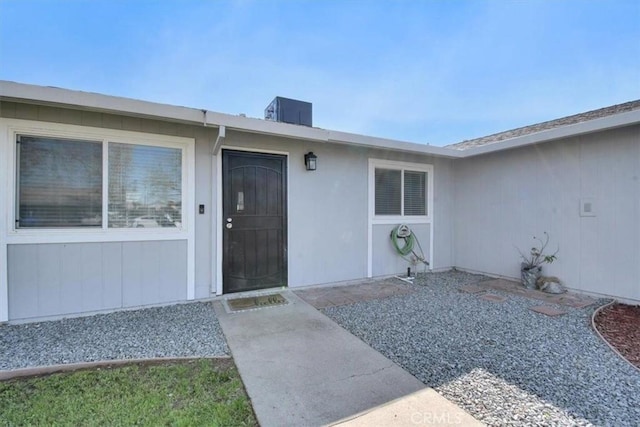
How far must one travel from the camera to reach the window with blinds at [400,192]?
5758 mm

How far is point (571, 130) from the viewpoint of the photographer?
438 centimetres

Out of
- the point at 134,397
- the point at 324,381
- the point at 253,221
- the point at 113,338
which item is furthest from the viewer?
the point at 253,221

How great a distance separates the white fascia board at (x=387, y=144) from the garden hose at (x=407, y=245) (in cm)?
151

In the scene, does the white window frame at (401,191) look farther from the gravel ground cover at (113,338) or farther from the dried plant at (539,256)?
the gravel ground cover at (113,338)

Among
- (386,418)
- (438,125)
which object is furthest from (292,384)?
(438,125)

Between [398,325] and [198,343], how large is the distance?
2152mm

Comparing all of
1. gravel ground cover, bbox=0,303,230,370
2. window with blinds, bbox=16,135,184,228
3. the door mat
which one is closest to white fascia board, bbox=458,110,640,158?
the door mat

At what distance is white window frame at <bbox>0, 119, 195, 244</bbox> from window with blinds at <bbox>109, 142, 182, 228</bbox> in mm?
59

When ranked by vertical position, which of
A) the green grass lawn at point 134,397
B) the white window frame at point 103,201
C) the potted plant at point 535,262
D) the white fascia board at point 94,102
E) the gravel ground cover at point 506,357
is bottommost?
the gravel ground cover at point 506,357

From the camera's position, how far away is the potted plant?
502cm

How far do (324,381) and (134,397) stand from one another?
1317 mm

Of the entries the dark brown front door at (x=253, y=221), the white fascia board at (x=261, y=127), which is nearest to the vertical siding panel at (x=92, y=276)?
the dark brown front door at (x=253, y=221)

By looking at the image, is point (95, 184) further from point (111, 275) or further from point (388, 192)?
point (388, 192)

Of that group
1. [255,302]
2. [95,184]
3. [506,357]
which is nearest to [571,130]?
[506,357]
